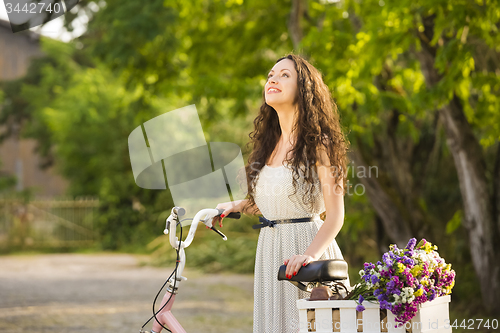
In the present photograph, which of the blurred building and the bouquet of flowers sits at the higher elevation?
the blurred building

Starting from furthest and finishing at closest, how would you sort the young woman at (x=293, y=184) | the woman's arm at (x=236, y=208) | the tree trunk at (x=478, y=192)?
the tree trunk at (x=478, y=192) < the woman's arm at (x=236, y=208) < the young woman at (x=293, y=184)

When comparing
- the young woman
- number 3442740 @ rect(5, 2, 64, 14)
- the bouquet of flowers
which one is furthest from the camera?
number 3442740 @ rect(5, 2, 64, 14)

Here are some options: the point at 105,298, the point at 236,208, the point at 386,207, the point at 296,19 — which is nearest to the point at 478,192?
the point at 386,207

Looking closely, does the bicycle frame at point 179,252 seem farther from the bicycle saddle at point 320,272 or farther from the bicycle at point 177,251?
the bicycle saddle at point 320,272

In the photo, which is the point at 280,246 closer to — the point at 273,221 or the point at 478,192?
the point at 273,221

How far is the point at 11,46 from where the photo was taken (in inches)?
1081

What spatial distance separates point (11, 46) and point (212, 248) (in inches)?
763

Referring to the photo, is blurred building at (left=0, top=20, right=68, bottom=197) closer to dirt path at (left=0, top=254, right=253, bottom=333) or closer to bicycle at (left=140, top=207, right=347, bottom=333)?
dirt path at (left=0, top=254, right=253, bottom=333)

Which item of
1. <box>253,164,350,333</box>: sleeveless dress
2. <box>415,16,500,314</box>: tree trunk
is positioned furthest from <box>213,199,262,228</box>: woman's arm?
<box>415,16,500,314</box>: tree trunk

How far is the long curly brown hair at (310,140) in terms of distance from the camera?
2389mm

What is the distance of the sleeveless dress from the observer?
8.05 ft

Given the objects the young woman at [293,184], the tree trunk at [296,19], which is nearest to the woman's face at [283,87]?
the young woman at [293,184]

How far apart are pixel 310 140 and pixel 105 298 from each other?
7680 millimetres

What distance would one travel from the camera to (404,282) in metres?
2.10
